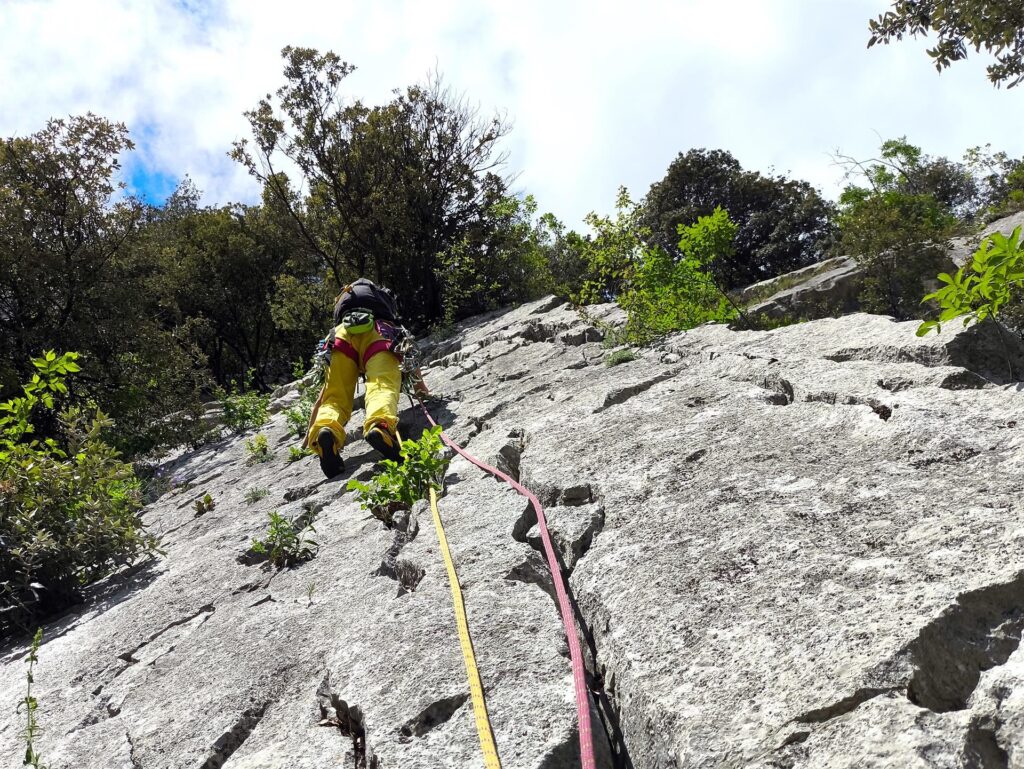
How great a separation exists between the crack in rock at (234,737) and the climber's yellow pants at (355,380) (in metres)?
2.49

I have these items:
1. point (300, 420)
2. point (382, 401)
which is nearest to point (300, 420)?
point (300, 420)

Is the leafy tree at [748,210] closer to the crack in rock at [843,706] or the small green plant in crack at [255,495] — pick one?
the small green plant in crack at [255,495]

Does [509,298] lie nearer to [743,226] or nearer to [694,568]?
[694,568]

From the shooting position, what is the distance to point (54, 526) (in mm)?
4188

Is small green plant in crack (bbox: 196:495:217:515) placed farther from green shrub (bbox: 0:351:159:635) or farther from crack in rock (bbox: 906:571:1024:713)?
crack in rock (bbox: 906:571:1024:713)

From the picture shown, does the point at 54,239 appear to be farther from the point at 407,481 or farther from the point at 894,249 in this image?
the point at 894,249

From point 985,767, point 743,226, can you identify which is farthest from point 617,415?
point 743,226

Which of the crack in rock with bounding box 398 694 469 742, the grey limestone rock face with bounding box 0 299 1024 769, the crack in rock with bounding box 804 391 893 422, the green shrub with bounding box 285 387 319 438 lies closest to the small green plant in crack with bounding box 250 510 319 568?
the grey limestone rock face with bounding box 0 299 1024 769

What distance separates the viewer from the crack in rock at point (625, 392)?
13.2 ft

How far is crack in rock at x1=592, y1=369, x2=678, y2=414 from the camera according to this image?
4020 mm

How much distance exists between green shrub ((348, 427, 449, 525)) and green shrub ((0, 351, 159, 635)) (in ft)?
5.89

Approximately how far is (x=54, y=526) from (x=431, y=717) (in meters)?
3.53

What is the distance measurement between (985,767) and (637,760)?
0.74 m

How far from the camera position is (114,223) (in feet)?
38.3
